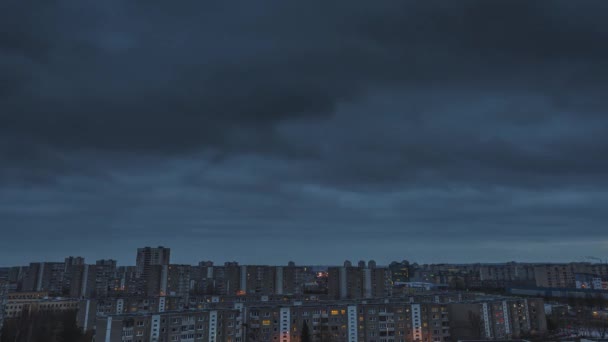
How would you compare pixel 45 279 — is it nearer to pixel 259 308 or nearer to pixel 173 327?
pixel 259 308

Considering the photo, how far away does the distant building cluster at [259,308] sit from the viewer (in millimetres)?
35375

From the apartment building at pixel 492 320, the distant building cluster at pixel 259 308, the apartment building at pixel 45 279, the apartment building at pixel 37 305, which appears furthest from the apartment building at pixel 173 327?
the apartment building at pixel 45 279

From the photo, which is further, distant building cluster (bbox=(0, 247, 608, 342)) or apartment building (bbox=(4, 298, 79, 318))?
apartment building (bbox=(4, 298, 79, 318))

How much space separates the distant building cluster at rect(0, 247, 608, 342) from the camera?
35375 millimetres

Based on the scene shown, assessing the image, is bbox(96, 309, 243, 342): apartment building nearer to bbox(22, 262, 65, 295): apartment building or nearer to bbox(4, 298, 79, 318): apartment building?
bbox(4, 298, 79, 318): apartment building

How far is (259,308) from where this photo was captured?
1583 inches

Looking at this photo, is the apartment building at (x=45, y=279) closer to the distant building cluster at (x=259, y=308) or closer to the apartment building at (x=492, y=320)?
the distant building cluster at (x=259, y=308)

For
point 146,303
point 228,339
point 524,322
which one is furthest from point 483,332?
point 146,303

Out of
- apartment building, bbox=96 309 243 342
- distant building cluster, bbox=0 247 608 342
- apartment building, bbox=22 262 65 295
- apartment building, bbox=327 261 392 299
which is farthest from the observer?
apartment building, bbox=22 262 65 295

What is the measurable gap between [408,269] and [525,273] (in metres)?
35.2

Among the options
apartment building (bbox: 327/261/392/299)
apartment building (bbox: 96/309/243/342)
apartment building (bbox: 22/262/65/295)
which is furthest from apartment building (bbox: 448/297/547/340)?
apartment building (bbox: 22/262/65/295)

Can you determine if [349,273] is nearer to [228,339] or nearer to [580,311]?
[580,311]

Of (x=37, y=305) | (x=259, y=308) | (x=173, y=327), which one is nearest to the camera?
(x=173, y=327)

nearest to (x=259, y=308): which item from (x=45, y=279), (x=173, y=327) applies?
(x=173, y=327)
